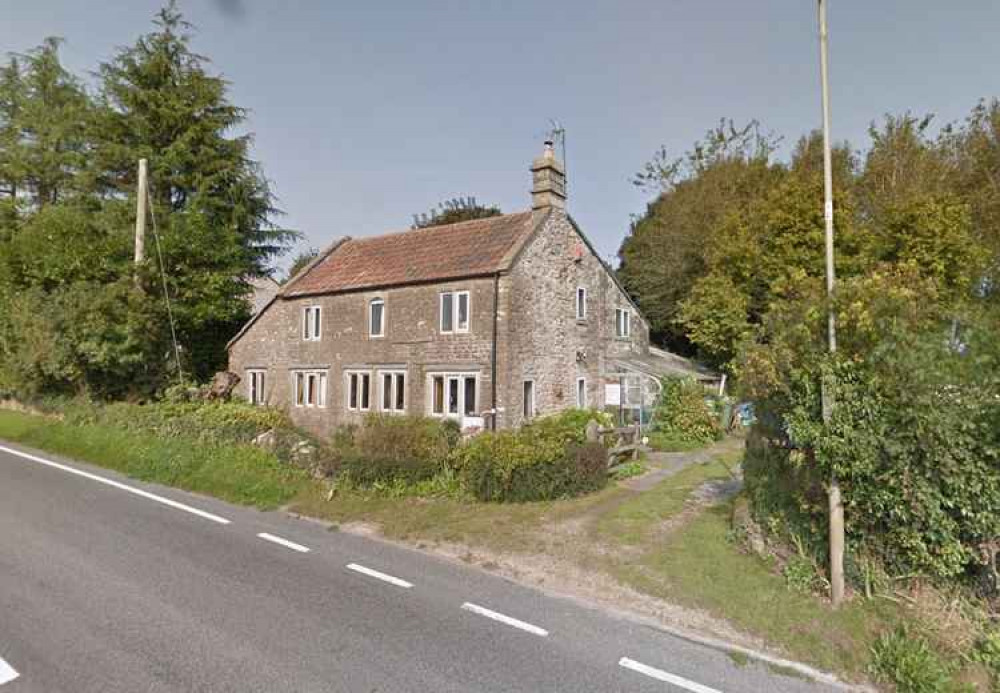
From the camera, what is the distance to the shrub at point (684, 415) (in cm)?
1984

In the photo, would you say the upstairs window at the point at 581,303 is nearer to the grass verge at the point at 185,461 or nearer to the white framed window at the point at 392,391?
the white framed window at the point at 392,391

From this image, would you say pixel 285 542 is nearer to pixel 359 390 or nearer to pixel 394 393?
pixel 394 393

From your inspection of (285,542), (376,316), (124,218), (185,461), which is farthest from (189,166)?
(285,542)

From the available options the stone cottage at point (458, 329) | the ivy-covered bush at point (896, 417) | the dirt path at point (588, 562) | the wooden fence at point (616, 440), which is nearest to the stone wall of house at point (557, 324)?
the stone cottage at point (458, 329)

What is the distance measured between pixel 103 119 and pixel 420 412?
2447cm

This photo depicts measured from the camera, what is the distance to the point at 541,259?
19.4 meters

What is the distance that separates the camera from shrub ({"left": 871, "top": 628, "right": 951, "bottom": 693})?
496 centimetres

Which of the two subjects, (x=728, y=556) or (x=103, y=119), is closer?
(x=728, y=556)

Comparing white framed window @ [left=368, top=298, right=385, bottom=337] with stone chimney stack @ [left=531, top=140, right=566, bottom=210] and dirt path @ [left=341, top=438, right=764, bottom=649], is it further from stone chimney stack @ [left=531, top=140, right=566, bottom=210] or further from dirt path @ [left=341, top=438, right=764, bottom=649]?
dirt path @ [left=341, top=438, right=764, bottom=649]

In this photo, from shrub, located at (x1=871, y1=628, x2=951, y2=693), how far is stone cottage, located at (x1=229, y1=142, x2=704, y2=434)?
12.6 m

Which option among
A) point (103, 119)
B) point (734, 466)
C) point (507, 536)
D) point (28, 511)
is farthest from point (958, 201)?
point (103, 119)

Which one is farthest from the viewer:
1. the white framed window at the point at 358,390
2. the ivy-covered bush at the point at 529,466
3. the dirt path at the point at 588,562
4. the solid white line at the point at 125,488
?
the white framed window at the point at 358,390

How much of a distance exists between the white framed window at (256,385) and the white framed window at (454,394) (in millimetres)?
10015

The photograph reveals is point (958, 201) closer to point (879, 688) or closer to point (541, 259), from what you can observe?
point (541, 259)
